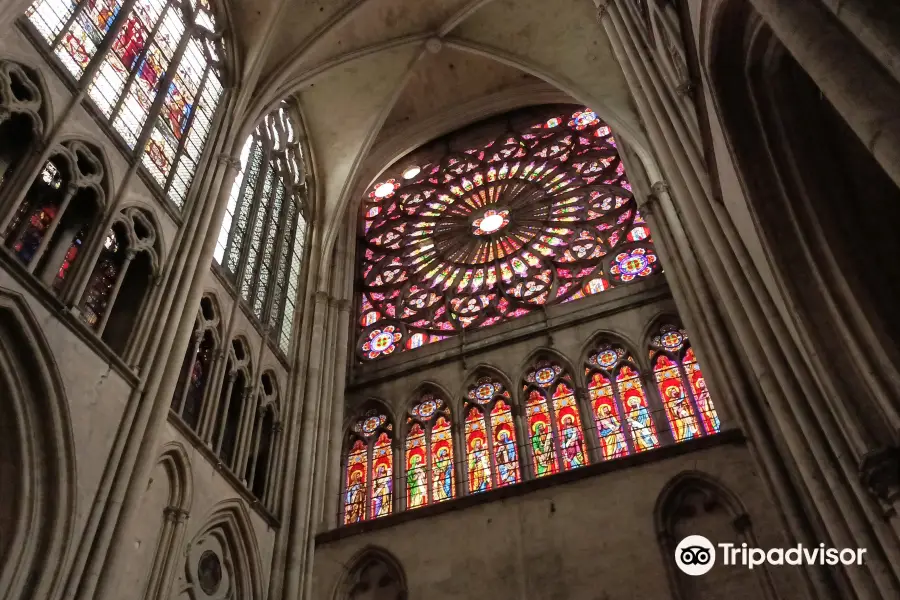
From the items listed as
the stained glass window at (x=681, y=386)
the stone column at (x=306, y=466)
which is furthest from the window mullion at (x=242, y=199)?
the stained glass window at (x=681, y=386)

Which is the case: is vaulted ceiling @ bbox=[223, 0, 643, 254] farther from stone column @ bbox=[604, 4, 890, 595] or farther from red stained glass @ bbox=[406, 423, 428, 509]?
stone column @ bbox=[604, 4, 890, 595]

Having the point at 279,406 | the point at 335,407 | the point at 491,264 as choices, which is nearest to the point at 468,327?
the point at 491,264

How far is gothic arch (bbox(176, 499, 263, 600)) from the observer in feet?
27.6

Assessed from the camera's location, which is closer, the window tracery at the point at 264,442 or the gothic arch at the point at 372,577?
the gothic arch at the point at 372,577

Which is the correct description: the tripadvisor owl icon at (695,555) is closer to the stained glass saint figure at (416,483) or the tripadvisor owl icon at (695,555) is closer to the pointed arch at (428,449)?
the pointed arch at (428,449)

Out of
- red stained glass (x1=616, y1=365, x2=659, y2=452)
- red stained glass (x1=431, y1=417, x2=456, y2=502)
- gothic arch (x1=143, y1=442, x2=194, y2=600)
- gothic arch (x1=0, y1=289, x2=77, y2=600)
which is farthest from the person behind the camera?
red stained glass (x1=431, y1=417, x2=456, y2=502)

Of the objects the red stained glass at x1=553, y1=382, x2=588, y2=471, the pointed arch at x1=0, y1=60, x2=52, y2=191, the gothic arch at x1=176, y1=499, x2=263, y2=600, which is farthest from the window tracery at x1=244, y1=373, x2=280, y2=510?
the pointed arch at x1=0, y1=60, x2=52, y2=191

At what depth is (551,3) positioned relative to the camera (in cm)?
1466

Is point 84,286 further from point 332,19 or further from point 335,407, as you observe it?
point 332,19

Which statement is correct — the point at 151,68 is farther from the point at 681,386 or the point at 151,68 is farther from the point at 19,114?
the point at 681,386

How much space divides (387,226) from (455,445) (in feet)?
19.1

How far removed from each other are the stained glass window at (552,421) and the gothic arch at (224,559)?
3657 millimetres

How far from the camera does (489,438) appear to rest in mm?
11141

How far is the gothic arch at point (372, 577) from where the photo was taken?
9828 millimetres
